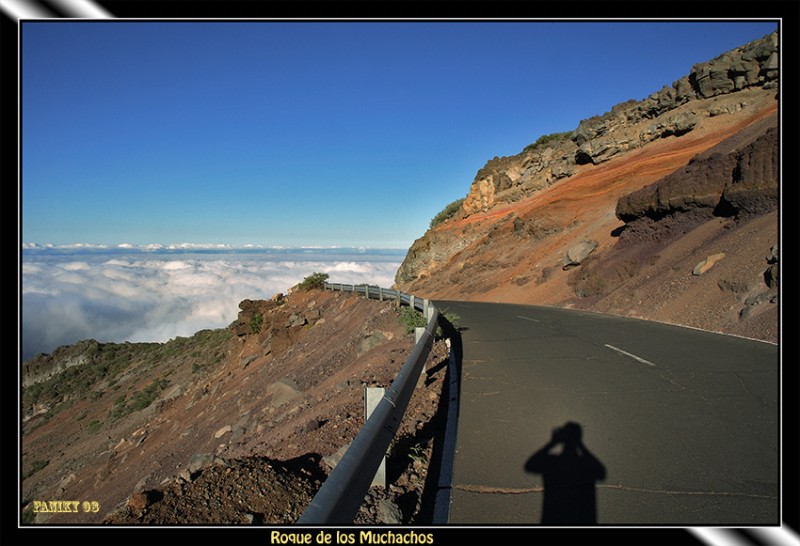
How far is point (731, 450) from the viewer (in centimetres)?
421

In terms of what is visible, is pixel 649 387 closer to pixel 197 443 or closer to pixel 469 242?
pixel 197 443

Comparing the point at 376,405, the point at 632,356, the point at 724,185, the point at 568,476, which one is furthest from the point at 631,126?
the point at 376,405

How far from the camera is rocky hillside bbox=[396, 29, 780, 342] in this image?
1538 cm

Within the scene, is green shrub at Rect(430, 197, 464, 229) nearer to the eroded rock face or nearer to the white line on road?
the eroded rock face

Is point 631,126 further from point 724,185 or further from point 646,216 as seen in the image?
point 724,185

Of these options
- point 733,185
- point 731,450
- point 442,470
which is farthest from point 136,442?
point 733,185

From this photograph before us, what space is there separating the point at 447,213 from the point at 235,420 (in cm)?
5912

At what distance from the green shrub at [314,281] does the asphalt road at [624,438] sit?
2520cm

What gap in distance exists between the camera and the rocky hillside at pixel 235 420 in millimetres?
4344

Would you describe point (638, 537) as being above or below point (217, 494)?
above

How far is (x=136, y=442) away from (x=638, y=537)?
2451 cm

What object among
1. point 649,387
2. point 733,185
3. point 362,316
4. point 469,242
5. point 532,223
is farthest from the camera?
point 469,242

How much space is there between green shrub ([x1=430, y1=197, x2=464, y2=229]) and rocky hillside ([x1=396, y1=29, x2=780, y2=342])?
7.28 meters

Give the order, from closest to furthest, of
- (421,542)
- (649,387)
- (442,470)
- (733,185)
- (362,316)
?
(421,542) → (442,470) → (649,387) → (733,185) → (362,316)
